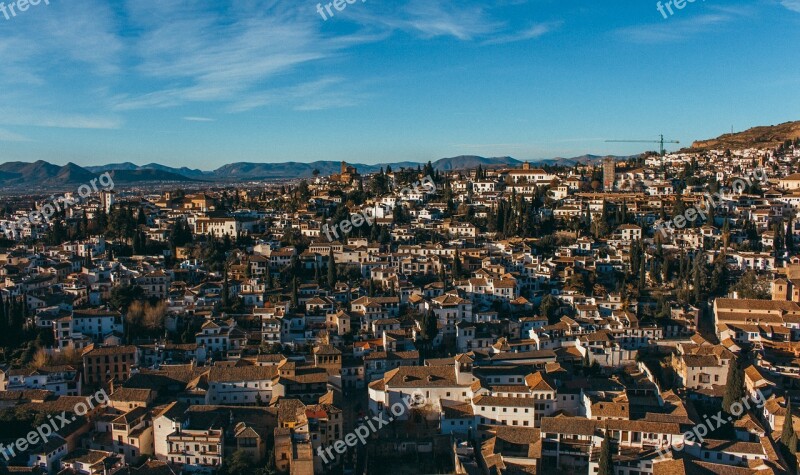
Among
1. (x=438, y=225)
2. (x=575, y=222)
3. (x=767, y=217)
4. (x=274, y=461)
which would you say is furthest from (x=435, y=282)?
(x=767, y=217)

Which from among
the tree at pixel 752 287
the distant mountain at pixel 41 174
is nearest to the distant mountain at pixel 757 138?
the tree at pixel 752 287

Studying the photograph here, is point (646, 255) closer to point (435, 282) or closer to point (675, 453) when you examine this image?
point (435, 282)

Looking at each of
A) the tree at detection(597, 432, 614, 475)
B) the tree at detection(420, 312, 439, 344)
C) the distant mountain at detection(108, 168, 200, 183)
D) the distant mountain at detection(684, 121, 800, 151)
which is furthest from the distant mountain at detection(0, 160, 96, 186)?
the tree at detection(597, 432, 614, 475)

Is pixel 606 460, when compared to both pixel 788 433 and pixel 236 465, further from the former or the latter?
pixel 236 465

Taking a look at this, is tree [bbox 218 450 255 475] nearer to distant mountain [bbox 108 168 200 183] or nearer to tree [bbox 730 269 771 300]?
tree [bbox 730 269 771 300]

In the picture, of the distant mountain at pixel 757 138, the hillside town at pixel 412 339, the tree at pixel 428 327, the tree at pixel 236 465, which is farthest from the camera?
the distant mountain at pixel 757 138

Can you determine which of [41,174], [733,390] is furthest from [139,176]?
[733,390]

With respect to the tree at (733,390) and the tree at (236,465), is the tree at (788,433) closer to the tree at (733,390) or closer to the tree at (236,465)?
the tree at (733,390)
